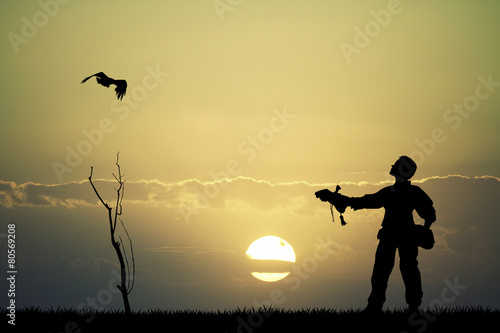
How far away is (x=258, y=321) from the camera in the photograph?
986cm

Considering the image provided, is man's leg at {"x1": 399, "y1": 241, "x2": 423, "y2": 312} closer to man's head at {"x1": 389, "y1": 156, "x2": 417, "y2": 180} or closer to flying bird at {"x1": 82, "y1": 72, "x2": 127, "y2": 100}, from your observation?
man's head at {"x1": 389, "y1": 156, "x2": 417, "y2": 180}

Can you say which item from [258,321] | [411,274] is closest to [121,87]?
[258,321]

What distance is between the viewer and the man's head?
395 inches

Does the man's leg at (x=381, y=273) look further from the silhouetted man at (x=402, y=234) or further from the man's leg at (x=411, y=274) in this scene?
the man's leg at (x=411, y=274)

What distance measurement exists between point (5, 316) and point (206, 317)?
12.5ft

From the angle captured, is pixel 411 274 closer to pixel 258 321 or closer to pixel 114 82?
pixel 258 321

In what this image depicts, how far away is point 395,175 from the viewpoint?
33.3 feet

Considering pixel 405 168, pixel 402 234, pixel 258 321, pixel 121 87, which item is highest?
pixel 121 87

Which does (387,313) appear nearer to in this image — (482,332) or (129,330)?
(482,332)

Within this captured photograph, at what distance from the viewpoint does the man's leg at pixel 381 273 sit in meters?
9.96

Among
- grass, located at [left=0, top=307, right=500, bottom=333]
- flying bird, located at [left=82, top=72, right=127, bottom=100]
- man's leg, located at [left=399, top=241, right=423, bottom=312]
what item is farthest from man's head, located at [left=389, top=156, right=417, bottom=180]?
flying bird, located at [left=82, top=72, right=127, bottom=100]

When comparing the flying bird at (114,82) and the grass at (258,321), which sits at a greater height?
the flying bird at (114,82)

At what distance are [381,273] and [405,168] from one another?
1.90 m

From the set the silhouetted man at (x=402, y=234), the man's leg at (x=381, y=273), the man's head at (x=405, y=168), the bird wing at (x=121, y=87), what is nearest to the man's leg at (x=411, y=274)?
the silhouetted man at (x=402, y=234)
